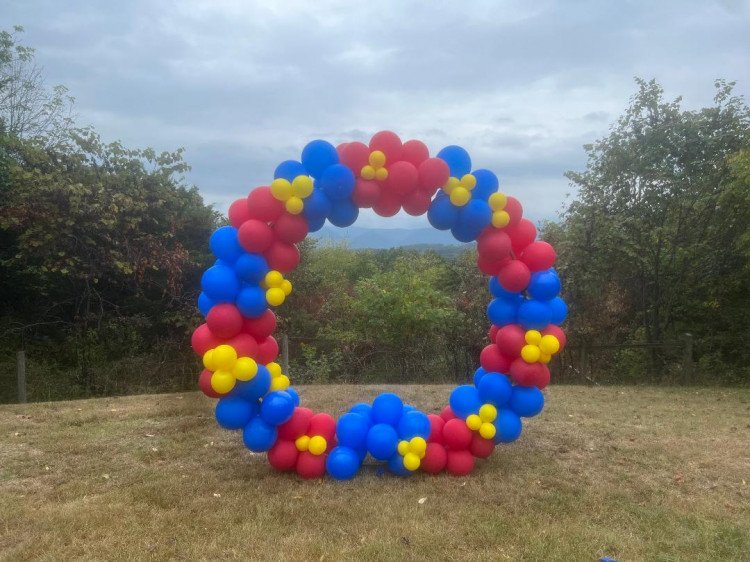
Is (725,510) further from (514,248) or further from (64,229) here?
(64,229)

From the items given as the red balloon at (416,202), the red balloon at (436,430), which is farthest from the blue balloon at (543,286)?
the red balloon at (436,430)

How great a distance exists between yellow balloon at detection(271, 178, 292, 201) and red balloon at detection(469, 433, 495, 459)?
9.60ft

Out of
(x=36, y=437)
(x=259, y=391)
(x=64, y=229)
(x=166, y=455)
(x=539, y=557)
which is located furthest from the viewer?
(x=64, y=229)

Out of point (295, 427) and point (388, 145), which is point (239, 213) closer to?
point (388, 145)

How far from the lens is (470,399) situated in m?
5.77

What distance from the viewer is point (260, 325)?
554 centimetres

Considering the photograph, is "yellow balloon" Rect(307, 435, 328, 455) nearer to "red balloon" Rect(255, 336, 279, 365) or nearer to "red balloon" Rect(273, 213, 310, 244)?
"red balloon" Rect(255, 336, 279, 365)

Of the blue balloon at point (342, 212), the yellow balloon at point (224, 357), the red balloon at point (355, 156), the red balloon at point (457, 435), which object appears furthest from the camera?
the red balloon at point (457, 435)

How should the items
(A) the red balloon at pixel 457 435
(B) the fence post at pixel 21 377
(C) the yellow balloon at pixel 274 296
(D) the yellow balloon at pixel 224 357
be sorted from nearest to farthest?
(D) the yellow balloon at pixel 224 357
(C) the yellow balloon at pixel 274 296
(A) the red balloon at pixel 457 435
(B) the fence post at pixel 21 377

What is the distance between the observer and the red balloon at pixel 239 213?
17.9 feet

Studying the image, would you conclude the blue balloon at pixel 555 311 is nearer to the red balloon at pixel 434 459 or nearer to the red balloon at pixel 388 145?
the red balloon at pixel 434 459

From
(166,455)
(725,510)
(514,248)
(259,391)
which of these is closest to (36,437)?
(166,455)

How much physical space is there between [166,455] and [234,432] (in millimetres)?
1074

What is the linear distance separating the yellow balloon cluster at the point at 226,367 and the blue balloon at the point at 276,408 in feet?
1.21
